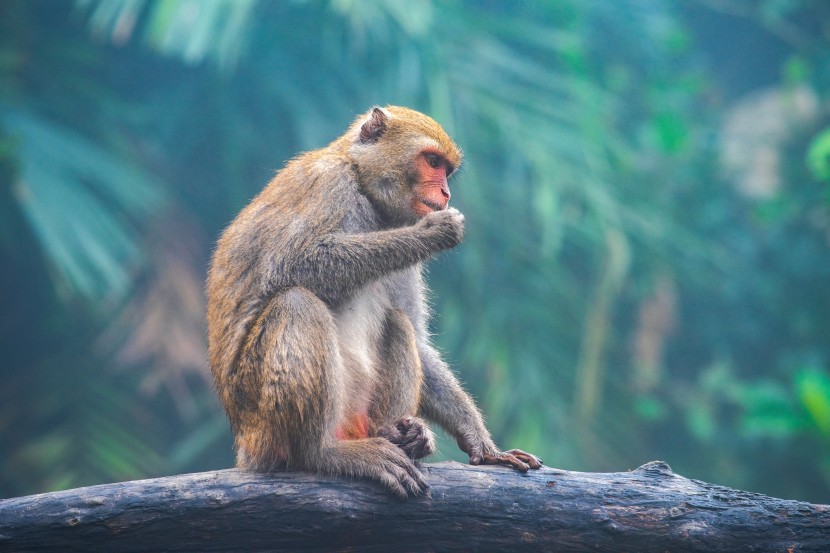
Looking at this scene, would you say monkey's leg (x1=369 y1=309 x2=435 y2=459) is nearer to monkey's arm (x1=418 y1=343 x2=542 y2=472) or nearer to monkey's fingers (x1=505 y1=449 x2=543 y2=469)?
monkey's arm (x1=418 y1=343 x2=542 y2=472)

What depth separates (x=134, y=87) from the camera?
40.9 ft

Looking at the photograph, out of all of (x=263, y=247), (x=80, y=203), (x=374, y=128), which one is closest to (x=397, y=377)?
(x=263, y=247)

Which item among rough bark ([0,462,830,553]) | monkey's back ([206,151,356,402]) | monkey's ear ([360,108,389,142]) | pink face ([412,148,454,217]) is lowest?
rough bark ([0,462,830,553])

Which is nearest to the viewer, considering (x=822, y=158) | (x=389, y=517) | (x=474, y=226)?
(x=389, y=517)

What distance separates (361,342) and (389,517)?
3.34ft

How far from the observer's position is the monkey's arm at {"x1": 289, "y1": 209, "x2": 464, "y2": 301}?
440 cm

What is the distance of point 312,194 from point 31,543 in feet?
7.39

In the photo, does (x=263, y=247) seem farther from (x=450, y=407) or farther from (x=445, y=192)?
(x=450, y=407)

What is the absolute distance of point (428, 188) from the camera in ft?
16.0

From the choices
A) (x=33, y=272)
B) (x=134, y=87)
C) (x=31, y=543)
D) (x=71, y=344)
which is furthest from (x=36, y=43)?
(x=31, y=543)

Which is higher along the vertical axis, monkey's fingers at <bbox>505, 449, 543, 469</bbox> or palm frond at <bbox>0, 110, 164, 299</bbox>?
palm frond at <bbox>0, 110, 164, 299</bbox>

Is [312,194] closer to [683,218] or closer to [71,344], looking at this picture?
[71,344]

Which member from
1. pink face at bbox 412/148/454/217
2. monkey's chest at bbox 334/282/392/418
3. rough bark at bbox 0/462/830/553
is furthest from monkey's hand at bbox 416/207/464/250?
rough bark at bbox 0/462/830/553

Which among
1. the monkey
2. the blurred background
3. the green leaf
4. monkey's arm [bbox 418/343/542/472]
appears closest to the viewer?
the monkey
